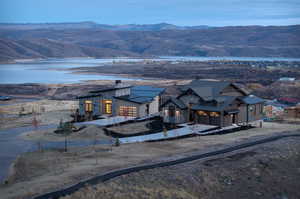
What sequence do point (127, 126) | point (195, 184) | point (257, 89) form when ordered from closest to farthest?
point (195, 184) → point (127, 126) → point (257, 89)

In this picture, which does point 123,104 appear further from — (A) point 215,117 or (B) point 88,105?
(A) point 215,117

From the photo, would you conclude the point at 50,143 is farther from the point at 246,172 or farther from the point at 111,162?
the point at 246,172

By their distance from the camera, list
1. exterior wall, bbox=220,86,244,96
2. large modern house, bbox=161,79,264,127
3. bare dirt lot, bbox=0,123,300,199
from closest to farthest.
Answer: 1. bare dirt lot, bbox=0,123,300,199
2. large modern house, bbox=161,79,264,127
3. exterior wall, bbox=220,86,244,96

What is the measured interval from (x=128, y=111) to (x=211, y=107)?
8905mm

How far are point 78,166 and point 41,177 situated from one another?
257cm

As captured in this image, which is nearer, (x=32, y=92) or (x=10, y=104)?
(x=10, y=104)

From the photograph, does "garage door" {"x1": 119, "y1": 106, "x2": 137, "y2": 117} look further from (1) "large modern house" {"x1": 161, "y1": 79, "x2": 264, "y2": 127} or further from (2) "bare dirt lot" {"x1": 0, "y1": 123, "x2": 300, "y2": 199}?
(2) "bare dirt lot" {"x1": 0, "y1": 123, "x2": 300, "y2": 199}

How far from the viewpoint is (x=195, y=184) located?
1969 centimetres

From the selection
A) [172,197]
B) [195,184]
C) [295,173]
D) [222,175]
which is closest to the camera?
[172,197]

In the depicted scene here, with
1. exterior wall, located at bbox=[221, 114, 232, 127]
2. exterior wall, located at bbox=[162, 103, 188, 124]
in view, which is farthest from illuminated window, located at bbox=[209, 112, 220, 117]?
exterior wall, located at bbox=[162, 103, 188, 124]

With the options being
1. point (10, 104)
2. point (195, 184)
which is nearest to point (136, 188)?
point (195, 184)

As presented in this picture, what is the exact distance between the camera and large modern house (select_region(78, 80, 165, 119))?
4056 cm

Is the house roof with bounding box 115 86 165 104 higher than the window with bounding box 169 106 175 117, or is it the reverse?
the house roof with bounding box 115 86 165 104

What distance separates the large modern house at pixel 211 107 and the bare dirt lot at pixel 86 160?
125 inches
